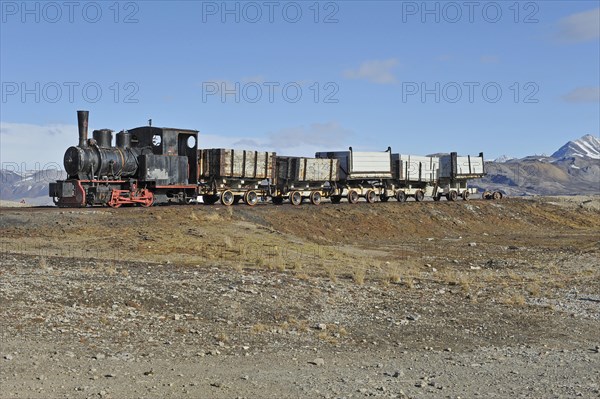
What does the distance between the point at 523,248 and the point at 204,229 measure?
1462 cm

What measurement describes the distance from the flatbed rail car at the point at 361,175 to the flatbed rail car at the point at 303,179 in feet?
2.75

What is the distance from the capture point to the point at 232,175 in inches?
1407

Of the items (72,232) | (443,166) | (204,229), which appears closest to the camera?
(72,232)

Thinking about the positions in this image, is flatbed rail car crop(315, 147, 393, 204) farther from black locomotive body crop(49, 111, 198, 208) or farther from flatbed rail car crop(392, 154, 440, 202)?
black locomotive body crop(49, 111, 198, 208)

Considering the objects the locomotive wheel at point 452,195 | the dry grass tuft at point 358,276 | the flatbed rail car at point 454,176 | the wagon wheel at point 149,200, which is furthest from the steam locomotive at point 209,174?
the dry grass tuft at point 358,276

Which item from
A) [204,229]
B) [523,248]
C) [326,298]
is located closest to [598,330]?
[326,298]

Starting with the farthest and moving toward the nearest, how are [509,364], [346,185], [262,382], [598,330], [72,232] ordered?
[346,185], [72,232], [598,330], [509,364], [262,382]

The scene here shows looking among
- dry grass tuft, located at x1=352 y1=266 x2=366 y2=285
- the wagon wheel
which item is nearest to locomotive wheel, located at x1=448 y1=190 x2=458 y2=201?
the wagon wheel

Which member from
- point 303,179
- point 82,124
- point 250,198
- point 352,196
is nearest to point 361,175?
point 352,196

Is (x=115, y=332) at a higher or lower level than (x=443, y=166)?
lower

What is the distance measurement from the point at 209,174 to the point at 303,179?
6.55m

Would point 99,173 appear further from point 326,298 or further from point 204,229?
point 326,298

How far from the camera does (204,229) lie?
87.4ft

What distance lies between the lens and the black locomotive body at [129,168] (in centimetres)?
2964
